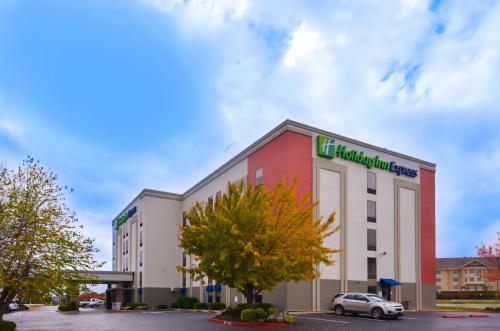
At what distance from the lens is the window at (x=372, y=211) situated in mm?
43781

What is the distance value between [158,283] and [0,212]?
41.8 m

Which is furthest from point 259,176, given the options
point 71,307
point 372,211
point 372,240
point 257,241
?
point 71,307

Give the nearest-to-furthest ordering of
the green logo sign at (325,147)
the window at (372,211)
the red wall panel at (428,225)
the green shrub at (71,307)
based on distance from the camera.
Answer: the green logo sign at (325,147) → the window at (372,211) → the red wall panel at (428,225) → the green shrub at (71,307)

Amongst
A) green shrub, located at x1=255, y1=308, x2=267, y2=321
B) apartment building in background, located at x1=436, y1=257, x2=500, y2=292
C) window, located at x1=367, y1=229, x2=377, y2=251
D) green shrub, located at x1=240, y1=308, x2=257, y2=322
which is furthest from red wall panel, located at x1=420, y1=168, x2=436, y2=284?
apartment building in background, located at x1=436, y1=257, x2=500, y2=292

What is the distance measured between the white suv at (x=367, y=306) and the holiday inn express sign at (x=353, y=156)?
11986mm

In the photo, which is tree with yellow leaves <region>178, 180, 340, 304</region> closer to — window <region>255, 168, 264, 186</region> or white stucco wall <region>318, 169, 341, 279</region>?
white stucco wall <region>318, 169, 341, 279</region>

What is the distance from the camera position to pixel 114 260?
86.9 m

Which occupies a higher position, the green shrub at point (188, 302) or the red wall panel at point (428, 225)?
the red wall panel at point (428, 225)

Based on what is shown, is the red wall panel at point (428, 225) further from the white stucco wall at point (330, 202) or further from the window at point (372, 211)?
the white stucco wall at point (330, 202)

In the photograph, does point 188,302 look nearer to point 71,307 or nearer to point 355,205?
point 71,307

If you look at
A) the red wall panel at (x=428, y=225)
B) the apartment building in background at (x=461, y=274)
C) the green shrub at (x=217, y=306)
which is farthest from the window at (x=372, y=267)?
the apartment building in background at (x=461, y=274)

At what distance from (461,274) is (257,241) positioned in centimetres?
11184

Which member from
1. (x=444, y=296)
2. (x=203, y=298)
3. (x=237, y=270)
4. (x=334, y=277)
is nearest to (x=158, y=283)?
(x=203, y=298)

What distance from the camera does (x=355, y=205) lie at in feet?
140
